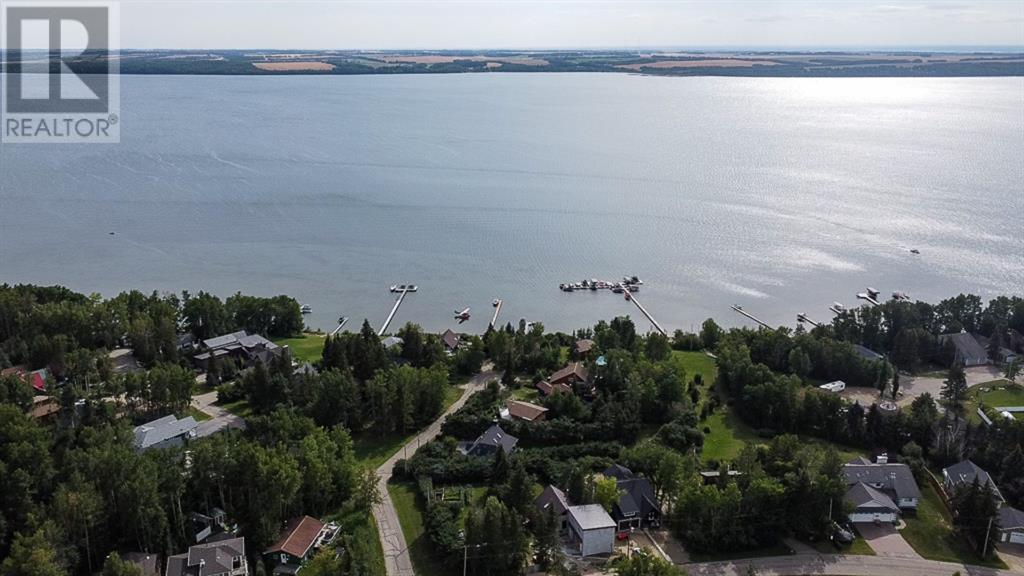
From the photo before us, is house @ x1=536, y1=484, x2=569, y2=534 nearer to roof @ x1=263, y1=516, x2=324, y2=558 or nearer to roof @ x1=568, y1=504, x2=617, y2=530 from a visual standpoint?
roof @ x1=568, y1=504, x2=617, y2=530

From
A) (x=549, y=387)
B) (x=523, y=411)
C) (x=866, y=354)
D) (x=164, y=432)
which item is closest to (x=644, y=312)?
(x=866, y=354)

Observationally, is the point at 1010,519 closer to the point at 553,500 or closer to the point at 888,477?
the point at 888,477

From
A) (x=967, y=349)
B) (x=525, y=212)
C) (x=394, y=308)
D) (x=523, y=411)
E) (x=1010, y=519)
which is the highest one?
(x=525, y=212)

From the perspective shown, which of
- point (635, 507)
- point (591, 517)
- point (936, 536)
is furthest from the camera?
point (635, 507)

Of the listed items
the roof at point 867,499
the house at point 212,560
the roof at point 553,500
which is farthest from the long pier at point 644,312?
the house at point 212,560

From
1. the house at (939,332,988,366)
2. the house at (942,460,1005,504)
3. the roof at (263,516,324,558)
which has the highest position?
the house at (939,332,988,366)

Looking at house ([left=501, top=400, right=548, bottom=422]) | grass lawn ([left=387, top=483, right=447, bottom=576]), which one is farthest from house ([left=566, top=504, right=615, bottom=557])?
house ([left=501, top=400, right=548, bottom=422])
